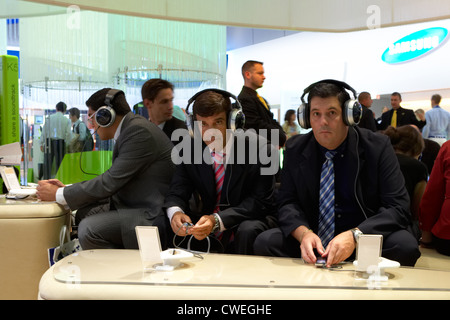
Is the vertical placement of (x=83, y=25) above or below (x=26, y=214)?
above

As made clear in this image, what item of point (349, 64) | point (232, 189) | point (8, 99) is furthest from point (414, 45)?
point (232, 189)

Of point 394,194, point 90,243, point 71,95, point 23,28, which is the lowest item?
point 90,243

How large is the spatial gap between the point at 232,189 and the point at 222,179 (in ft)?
0.30

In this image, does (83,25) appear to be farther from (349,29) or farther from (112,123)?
(349,29)

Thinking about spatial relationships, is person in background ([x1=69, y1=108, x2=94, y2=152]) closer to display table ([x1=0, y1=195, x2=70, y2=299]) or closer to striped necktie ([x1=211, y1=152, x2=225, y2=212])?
display table ([x1=0, y1=195, x2=70, y2=299])

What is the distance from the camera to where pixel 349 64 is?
1073 centimetres

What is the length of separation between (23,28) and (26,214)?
10.1 ft

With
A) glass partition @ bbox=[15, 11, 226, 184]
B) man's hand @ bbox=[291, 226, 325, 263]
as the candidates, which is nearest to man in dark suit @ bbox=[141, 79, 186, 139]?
glass partition @ bbox=[15, 11, 226, 184]

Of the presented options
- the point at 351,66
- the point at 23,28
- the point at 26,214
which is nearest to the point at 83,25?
the point at 23,28

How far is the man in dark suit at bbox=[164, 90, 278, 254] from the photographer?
2.42m

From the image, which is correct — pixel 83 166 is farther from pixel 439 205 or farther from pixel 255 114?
pixel 439 205

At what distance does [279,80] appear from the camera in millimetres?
11852

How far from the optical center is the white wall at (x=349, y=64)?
31.9 feet

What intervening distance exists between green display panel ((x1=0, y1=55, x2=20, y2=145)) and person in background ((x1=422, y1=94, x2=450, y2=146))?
747cm
